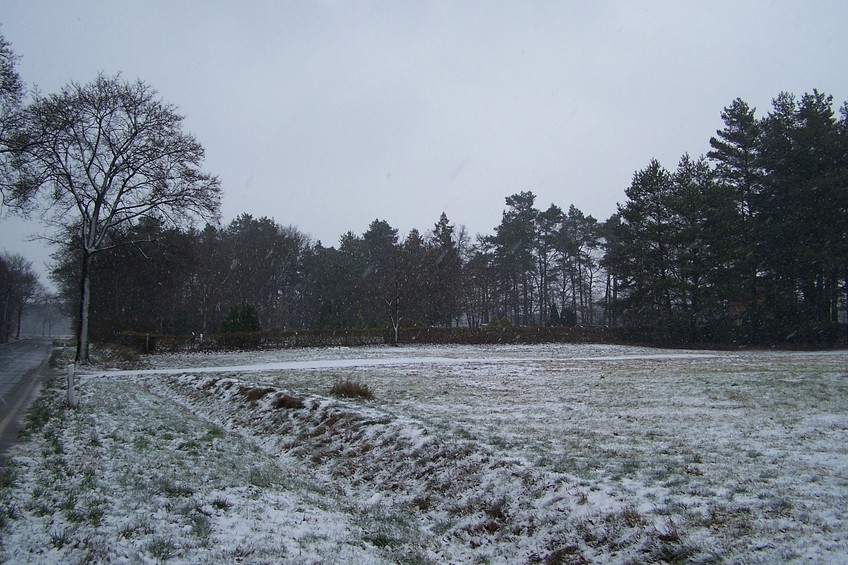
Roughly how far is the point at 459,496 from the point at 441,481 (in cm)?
52

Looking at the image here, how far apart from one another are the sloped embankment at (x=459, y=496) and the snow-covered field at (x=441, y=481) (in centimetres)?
2

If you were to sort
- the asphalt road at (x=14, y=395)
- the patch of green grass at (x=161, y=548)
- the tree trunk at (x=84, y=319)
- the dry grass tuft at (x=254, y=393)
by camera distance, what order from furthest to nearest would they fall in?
the tree trunk at (x=84, y=319) < the dry grass tuft at (x=254, y=393) < the asphalt road at (x=14, y=395) < the patch of green grass at (x=161, y=548)

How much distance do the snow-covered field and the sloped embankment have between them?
1.0 inches

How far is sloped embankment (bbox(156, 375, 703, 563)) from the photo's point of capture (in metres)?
4.98

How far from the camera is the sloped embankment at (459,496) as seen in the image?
16.4ft

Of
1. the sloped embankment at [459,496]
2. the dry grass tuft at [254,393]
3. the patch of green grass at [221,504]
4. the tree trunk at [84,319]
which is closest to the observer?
the sloped embankment at [459,496]

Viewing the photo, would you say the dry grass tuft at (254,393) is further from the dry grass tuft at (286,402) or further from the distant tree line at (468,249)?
the distant tree line at (468,249)

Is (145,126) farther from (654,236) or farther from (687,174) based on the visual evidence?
(687,174)

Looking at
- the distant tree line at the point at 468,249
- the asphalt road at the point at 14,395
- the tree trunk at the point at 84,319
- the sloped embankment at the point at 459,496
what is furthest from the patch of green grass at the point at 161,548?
the tree trunk at the point at 84,319

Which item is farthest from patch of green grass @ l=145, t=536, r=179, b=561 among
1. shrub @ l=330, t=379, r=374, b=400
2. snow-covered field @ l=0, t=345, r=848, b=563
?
shrub @ l=330, t=379, r=374, b=400

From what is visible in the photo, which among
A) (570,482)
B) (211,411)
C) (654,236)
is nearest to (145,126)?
(211,411)

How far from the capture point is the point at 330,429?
32.7 feet

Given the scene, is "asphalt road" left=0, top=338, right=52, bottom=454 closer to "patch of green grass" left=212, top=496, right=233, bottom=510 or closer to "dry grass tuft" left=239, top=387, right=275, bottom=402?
"patch of green grass" left=212, top=496, right=233, bottom=510

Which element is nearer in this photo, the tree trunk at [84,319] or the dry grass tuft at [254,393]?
the dry grass tuft at [254,393]
